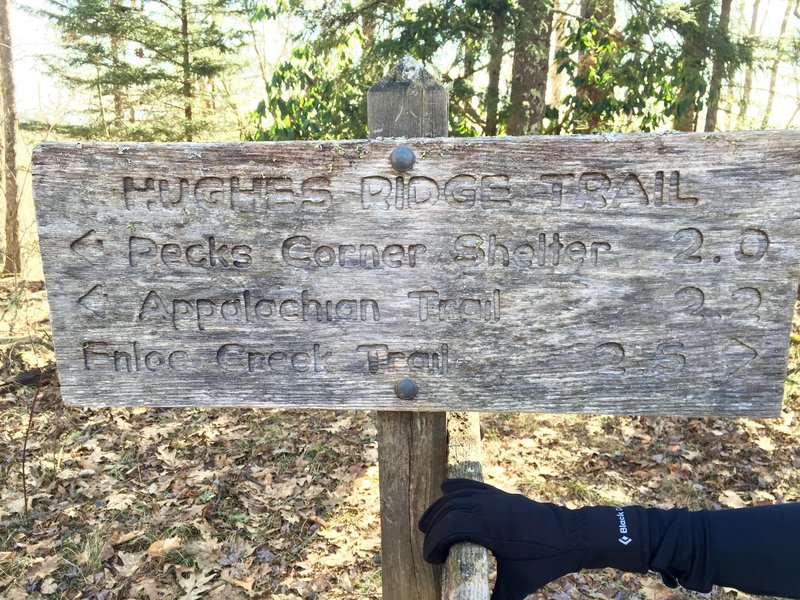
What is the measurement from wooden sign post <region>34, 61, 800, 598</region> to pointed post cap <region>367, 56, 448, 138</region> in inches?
0.5

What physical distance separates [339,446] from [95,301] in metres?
3.28

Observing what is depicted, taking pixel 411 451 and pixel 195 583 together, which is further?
pixel 195 583

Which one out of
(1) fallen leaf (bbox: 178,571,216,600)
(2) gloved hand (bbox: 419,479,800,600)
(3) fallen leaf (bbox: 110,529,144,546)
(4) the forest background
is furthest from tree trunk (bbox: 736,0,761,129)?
(3) fallen leaf (bbox: 110,529,144,546)

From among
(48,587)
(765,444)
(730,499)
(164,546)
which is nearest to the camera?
(48,587)

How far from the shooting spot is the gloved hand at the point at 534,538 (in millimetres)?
1294

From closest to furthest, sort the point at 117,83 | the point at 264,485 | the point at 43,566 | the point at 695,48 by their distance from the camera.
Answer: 1. the point at 43,566
2. the point at 264,485
3. the point at 695,48
4. the point at 117,83

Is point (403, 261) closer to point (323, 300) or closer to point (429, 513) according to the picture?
point (323, 300)

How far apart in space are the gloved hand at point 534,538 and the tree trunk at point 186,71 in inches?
398

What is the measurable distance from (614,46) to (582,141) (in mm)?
4811

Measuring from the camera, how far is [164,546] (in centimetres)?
315

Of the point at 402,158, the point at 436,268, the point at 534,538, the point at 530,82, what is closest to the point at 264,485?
the point at 534,538

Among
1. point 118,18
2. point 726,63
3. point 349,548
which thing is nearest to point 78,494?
point 349,548

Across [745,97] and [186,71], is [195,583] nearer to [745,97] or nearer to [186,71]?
[745,97]

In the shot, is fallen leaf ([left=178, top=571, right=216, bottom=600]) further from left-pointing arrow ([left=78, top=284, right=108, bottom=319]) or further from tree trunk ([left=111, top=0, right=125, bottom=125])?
tree trunk ([left=111, top=0, right=125, bottom=125])
